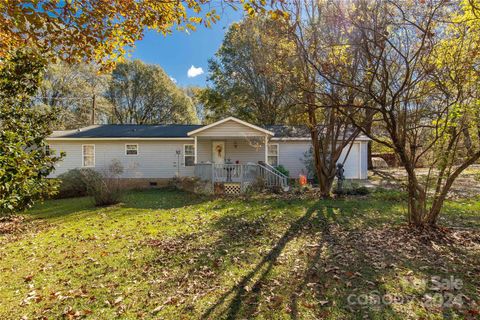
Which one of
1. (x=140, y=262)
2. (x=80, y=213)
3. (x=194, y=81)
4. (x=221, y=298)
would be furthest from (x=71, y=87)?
(x=221, y=298)

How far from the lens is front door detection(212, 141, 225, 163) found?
16797 mm

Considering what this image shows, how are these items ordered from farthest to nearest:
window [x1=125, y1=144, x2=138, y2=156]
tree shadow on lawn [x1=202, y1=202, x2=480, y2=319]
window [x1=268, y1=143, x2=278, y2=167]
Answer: window [x1=268, y1=143, x2=278, y2=167] → window [x1=125, y1=144, x2=138, y2=156] → tree shadow on lawn [x1=202, y1=202, x2=480, y2=319]

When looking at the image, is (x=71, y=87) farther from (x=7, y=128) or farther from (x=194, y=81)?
(x=7, y=128)

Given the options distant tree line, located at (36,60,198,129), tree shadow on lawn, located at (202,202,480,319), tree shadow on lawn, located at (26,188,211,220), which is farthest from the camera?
distant tree line, located at (36,60,198,129)

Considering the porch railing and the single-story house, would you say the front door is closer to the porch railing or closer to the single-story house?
the single-story house

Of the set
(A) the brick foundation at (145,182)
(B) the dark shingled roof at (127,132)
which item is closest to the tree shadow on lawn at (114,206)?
(A) the brick foundation at (145,182)

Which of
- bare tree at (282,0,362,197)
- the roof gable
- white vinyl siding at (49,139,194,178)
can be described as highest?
bare tree at (282,0,362,197)

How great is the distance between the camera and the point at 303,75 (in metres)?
9.01

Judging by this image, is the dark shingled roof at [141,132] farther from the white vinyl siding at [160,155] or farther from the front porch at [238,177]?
the front porch at [238,177]

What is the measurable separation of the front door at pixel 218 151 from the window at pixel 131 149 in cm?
470

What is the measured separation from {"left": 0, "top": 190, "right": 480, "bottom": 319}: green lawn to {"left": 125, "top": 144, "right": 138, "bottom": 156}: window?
8682 millimetres

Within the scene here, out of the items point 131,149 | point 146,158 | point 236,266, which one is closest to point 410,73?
point 236,266

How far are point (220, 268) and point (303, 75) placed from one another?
677 centimetres

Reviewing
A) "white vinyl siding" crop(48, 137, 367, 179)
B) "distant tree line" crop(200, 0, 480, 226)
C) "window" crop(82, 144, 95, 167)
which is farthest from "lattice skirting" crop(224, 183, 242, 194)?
"window" crop(82, 144, 95, 167)
